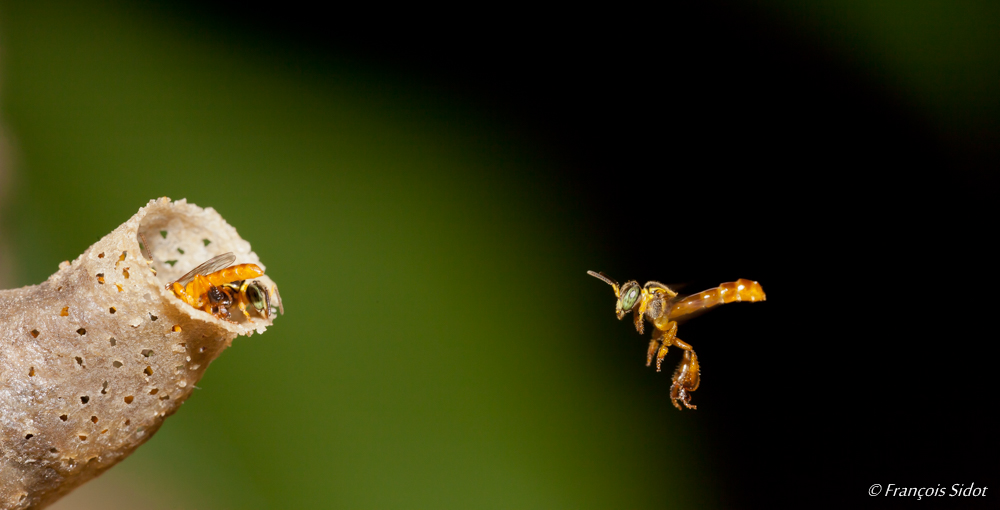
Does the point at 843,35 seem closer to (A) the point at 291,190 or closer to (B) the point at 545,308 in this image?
(B) the point at 545,308

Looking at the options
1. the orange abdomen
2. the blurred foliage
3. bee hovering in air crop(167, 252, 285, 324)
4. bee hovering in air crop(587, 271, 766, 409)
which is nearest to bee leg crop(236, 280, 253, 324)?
bee hovering in air crop(167, 252, 285, 324)

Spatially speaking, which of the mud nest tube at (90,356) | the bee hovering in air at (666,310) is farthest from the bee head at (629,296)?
the mud nest tube at (90,356)

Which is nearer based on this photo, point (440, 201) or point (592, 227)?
point (592, 227)

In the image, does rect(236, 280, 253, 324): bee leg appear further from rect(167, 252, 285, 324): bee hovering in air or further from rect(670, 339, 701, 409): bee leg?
rect(670, 339, 701, 409): bee leg

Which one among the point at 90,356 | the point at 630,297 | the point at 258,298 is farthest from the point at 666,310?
the point at 90,356

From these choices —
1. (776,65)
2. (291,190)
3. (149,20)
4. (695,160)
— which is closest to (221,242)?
(695,160)

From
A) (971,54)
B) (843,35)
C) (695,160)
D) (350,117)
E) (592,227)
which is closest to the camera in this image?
(971,54)
